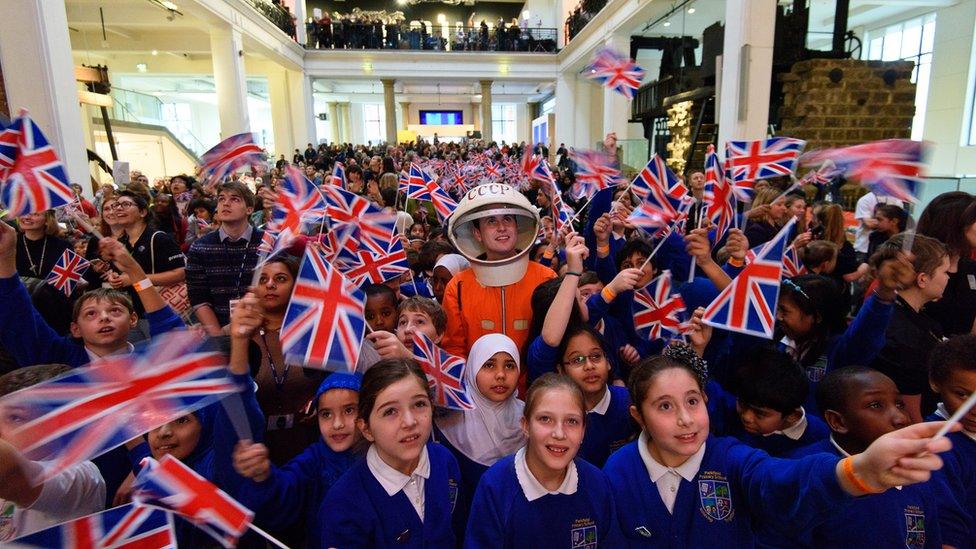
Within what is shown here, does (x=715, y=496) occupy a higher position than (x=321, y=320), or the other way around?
(x=321, y=320)

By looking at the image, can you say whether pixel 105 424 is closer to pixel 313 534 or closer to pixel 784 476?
pixel 313 534

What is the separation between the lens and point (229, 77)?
1309cm

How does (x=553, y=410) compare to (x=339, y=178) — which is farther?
(x=339, y=178)

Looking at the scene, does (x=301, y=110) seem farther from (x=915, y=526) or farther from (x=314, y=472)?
(x=915, y=526)

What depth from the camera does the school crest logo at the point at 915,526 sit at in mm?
1506

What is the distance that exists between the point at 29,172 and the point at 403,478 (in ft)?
8.21

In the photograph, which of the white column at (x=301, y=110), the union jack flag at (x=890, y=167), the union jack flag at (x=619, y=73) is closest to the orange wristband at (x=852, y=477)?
the union jack flag at (x=890, y=167)

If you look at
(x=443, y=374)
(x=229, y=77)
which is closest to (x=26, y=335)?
(x=443, y=374)

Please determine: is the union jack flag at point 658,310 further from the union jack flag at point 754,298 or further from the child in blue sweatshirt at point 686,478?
the child in blue sweatshirt at point 686,478

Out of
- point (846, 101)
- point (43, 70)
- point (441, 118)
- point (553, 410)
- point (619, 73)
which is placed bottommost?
point (553, 410)

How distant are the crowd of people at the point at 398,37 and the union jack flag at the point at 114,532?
23.2 m

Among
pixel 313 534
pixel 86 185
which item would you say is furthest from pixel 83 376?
pixel 86 185

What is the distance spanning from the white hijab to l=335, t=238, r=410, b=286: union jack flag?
102cm

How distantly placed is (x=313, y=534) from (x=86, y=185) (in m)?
7.03
